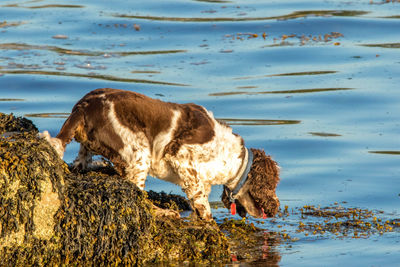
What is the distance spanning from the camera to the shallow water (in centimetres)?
1088

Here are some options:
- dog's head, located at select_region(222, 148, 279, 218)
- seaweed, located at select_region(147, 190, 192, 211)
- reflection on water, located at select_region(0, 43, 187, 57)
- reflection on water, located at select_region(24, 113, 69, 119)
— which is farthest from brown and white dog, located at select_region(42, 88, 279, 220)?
reflection on water, located at select_region(0, 43, 187, 57)

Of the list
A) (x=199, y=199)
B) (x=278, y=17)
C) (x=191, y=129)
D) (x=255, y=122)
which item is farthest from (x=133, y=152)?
(x=278, y=17)

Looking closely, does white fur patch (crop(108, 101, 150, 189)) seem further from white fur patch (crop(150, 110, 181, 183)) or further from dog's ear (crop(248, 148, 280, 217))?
dog's ear (crop(248, 148, 280, 217))

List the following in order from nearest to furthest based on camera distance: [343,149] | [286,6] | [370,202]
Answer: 1. [370,202]
2. [343,149]
3. [286,6]

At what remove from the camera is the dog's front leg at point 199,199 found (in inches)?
342

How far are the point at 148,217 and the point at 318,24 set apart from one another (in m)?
13.5

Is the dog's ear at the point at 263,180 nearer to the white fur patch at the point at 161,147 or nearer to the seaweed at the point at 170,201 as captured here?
the seaweed at the point at 170,201

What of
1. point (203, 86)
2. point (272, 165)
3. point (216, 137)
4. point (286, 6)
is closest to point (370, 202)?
point (272, 165)

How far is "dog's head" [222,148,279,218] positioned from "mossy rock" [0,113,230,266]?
1.17 metres

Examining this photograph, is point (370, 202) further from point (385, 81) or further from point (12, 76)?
point (12, 76)

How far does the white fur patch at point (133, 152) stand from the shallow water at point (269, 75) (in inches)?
59.4

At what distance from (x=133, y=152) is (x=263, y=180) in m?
1.54

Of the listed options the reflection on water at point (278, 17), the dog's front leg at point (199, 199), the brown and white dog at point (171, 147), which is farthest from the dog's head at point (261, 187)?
the reflection on water at point (278, 17)

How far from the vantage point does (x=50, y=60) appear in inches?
683
